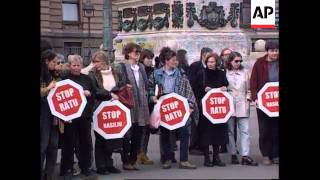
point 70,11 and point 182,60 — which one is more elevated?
point 70,11

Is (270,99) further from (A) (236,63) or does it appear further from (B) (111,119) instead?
(B) (111,119)

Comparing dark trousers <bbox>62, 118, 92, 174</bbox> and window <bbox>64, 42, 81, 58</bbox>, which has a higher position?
window <bbox>64, 42, 81, 58</bbox>

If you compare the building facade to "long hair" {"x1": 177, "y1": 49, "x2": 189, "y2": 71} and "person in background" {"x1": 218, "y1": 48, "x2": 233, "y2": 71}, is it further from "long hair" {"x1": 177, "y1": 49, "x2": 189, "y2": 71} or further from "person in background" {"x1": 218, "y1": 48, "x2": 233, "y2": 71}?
"person in background" {"x1": 218, "y1": 48, "x2": 233, "y2": 71}

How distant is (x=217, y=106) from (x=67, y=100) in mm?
2405

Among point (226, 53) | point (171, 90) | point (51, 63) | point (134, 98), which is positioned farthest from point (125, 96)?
point (226, 53)

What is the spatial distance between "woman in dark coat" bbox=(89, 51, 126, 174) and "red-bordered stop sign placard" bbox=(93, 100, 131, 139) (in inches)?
3.3

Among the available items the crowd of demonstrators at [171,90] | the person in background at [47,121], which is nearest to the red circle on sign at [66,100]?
the person in background at [47,121]

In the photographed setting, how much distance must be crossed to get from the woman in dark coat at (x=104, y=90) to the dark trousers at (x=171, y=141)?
2.30 feet

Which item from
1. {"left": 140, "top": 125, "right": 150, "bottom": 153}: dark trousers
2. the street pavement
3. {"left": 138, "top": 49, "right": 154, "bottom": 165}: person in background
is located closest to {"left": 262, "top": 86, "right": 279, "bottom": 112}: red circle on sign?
the street pavement

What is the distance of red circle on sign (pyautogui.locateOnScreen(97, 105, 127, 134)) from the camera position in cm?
871

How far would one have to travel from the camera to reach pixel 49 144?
8.13 m

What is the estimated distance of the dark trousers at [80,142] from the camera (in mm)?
8281
